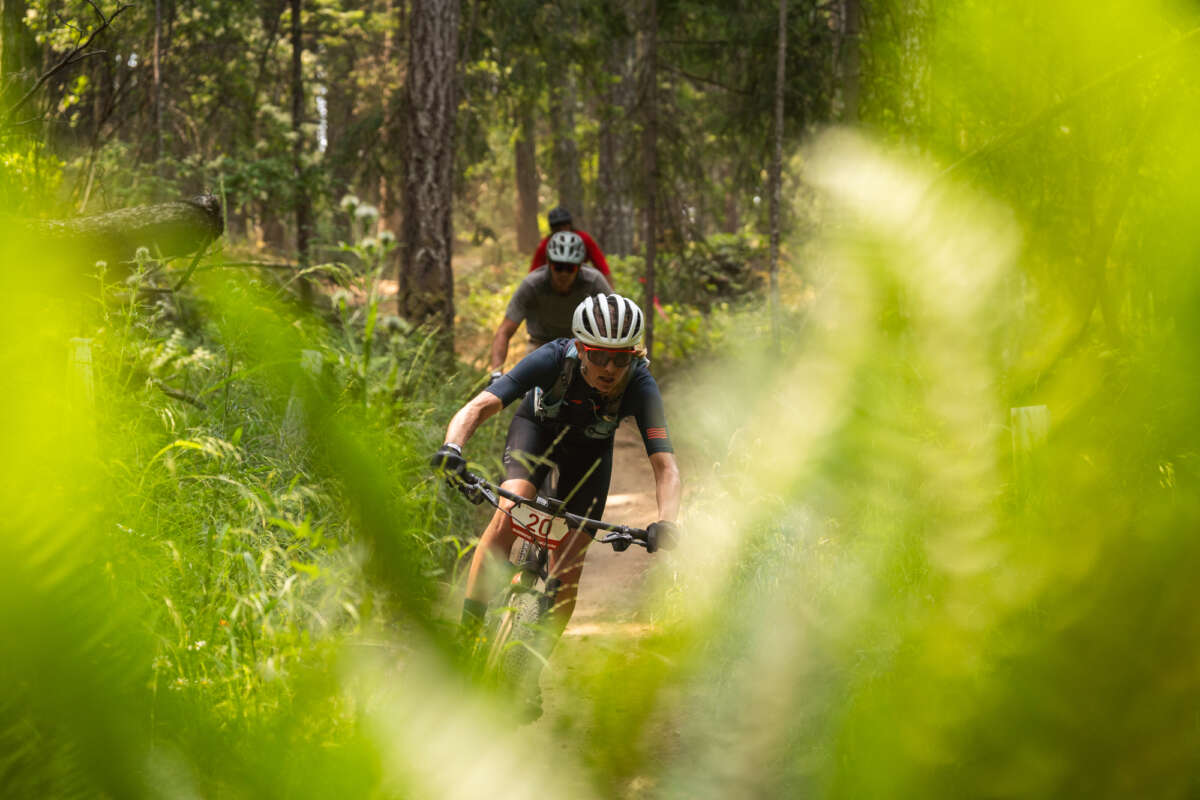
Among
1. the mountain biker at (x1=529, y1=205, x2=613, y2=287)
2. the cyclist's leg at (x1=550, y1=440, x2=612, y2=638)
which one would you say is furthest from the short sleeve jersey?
the mountain biker at (x1=529, y1=205, x2=613, y2=287)

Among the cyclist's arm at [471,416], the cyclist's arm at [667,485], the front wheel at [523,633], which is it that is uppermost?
the cyclist's arm at [471,416]

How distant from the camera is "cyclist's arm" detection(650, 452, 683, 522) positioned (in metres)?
4.21

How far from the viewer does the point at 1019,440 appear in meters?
1.77

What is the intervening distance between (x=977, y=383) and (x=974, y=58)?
1.95 ft

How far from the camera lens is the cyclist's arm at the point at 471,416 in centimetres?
414

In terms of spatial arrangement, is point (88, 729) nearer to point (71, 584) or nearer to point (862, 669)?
point (71, 584)

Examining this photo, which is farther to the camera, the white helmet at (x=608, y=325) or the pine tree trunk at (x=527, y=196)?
the pine tree trunk at (x=527, y=196)

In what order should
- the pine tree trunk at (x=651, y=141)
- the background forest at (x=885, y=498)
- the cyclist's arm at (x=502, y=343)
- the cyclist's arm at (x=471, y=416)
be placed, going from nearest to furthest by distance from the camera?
the background forest at (x=885, y=498) → the cyclist's arm at (x=471, y=416) → the cyclist's arm at (x=502, y=343) → the pine tree trunk at (x=651, y=141)

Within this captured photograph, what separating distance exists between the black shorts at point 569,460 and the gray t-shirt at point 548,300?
7.85 feet

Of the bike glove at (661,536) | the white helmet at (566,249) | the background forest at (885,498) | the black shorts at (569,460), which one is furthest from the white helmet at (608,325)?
the white helmet at (566,249)

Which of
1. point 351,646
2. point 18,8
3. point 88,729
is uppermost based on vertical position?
point 18,8

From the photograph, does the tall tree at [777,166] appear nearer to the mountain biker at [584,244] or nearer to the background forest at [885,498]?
the mountain biker at [584,244]

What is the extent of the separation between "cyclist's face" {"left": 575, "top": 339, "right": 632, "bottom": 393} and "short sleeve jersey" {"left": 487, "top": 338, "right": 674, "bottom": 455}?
0.14 metres

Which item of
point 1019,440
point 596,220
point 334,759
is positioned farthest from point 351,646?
point 596,220
